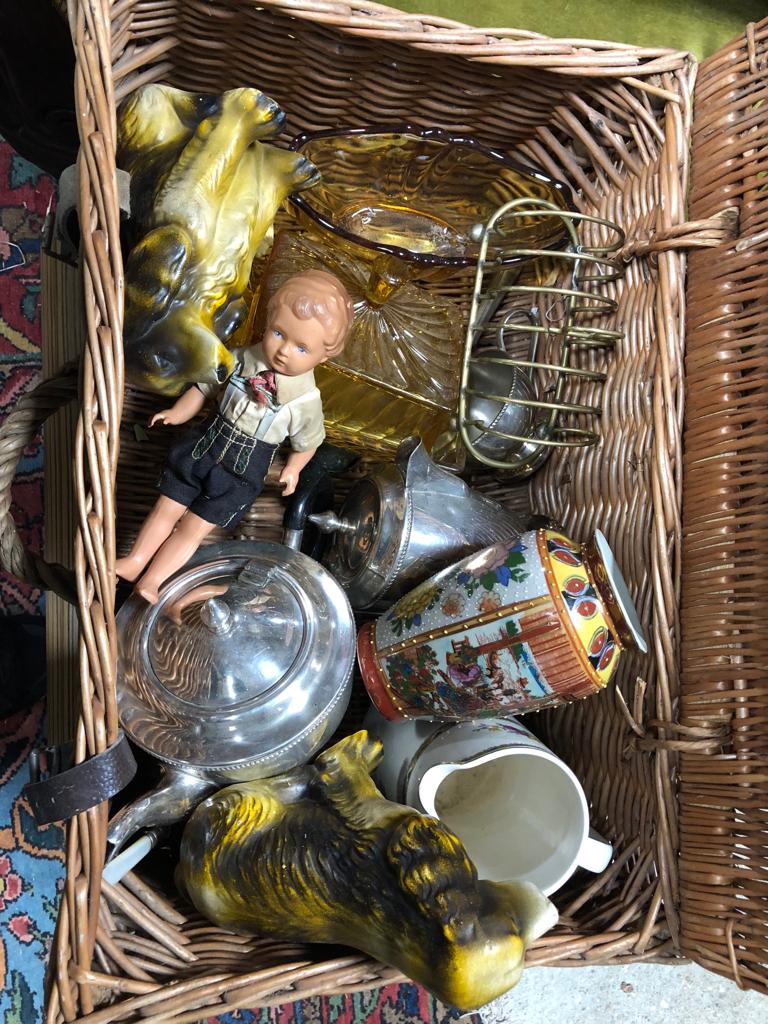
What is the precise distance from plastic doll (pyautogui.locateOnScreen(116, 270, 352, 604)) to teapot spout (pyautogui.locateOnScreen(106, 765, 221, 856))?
130mm

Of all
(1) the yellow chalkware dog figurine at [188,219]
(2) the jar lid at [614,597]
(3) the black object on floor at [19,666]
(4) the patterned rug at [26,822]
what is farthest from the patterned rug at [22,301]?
(2) the jar lid at [614,597]

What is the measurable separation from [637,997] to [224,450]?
0.75 metres

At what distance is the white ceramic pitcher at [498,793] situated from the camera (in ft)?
1.83

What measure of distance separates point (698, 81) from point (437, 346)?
293 mm

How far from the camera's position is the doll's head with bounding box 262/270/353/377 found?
0.52 metres

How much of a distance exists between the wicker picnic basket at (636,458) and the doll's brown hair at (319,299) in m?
0.15

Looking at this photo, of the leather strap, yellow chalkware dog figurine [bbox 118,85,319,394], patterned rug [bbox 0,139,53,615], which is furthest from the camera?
patterned rug [bbox 0,139,53,615]

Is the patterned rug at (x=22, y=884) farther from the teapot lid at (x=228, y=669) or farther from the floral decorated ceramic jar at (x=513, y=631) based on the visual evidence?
the floral decorated ceramic jar at (x=513, y=631)

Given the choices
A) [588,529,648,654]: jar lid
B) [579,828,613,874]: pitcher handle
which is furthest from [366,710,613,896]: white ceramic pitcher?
[588,529,648,654]: jar lid

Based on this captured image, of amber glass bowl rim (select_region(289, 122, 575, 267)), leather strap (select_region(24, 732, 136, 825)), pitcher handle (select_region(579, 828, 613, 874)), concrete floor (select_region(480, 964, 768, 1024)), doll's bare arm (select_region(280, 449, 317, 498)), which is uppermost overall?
amber glass bowl rim (select_region(289, 122, 575, 267))

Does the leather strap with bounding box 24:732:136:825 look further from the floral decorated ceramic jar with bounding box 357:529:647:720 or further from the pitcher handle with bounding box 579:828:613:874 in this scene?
the pitcher handle with bounding box 579:828:613:874

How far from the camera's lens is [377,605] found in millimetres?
681

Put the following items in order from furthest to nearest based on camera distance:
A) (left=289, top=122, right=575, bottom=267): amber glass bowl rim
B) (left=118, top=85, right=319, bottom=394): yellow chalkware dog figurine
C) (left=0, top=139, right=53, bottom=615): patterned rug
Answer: (left=0, top=139, right=53, bottom=615): patterned rug, (left=289, top=122, right=575, bottom=267): amber glass bowl rim, (left=118, top=85, right=319, bottom=394): yellow chalkware dog figurine

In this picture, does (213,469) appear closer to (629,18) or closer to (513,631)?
(513,631)
